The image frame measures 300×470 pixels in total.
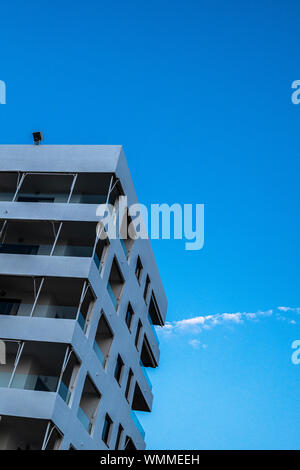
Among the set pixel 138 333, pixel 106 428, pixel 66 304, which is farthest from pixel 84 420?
pixel 138 333

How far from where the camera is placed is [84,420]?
25.3 meters

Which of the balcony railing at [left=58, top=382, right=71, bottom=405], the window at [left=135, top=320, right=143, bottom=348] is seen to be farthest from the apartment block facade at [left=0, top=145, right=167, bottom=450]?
the window at [left=135, top=320, right=143, bottom=348]

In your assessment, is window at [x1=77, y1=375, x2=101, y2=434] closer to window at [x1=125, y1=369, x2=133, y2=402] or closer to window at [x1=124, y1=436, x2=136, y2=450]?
window at [x1=125, y1=369, x2=133, y2=402]

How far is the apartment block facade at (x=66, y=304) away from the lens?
77.0 ft


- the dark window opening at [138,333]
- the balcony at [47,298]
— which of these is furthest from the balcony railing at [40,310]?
the dark window opening at [138,333]

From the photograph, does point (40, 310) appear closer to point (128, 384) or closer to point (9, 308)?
point (9, 308)

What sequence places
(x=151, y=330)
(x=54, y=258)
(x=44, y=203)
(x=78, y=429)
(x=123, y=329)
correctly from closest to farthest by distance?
(x=78, y=429), (x=54, y=258), (x=44, y=203), (x=123, y=329), (x=151, y=330)

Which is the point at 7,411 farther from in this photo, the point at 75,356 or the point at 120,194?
the point at 120,194

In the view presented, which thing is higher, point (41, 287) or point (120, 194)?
point (120, 194)

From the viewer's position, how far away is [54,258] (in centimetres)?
2622

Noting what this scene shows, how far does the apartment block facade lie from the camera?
23469 mm

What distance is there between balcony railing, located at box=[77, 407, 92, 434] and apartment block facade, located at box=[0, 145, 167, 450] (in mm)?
46
